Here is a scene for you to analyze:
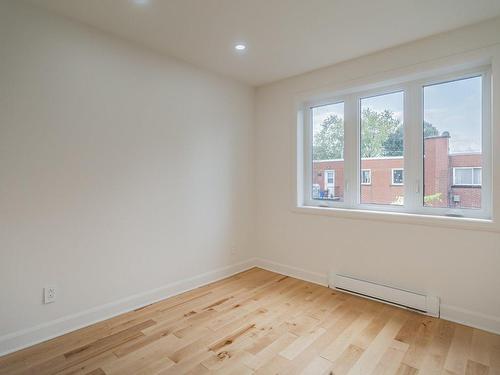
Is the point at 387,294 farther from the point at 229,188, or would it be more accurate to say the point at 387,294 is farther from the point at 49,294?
the point at 49,294

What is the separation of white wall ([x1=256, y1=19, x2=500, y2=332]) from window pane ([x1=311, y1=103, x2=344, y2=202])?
283 mm

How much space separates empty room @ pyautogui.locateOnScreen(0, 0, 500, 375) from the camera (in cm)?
209

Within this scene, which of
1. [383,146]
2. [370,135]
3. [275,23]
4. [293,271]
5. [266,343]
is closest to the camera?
[266,343]

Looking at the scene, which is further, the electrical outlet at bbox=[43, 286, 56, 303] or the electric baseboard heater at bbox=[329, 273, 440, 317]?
the electric baseboard heater at bbox=[329, 273, 440, 317]

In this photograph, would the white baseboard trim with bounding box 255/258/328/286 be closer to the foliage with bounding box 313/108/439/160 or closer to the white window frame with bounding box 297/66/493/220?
the white window frame with bounding box 297/66/493/220

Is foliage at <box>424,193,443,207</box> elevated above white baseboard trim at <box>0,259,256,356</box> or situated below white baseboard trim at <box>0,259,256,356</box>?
above

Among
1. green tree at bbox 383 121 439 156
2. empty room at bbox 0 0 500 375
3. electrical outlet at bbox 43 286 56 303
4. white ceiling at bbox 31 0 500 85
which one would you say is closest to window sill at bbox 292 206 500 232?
empty room at bbox 0 0 500 375

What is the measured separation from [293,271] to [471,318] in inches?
71.3

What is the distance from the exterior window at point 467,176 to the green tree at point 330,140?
1133 millimetres

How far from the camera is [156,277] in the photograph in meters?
2.95

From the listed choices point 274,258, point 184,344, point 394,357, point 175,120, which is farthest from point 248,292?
point 175,120

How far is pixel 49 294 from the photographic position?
225 centimetres

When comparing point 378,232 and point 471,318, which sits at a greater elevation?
point 378,232

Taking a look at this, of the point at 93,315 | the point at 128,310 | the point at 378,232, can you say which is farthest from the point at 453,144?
the point at 93,315
